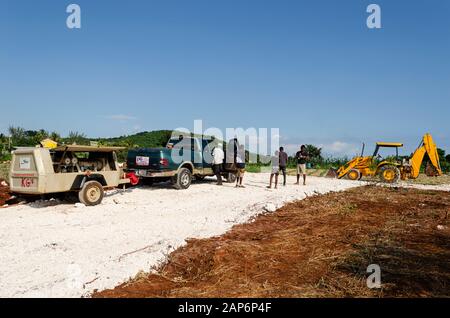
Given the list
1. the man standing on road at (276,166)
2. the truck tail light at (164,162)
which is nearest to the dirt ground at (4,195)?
the truck tail light at (164,162)

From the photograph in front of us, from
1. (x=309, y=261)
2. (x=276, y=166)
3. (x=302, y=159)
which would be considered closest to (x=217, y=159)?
(x=276, y=166)

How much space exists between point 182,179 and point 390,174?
1293 cm

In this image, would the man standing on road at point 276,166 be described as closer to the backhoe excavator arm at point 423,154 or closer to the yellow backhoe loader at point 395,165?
the yellow backhoe loader at point 395,165

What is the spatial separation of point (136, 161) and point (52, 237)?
7.08m

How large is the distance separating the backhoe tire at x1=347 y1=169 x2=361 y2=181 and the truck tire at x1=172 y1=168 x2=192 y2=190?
491 inches

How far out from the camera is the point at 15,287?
4398mm

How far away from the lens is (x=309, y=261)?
550cm

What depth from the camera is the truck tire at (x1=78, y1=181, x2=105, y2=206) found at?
33.1ft

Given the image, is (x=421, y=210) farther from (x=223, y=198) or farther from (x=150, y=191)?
(x=150, y=191)

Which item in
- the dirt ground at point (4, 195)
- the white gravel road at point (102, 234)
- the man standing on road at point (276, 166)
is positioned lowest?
the white gravel road at point (102, 234)

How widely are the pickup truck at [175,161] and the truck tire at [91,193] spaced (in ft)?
9.46

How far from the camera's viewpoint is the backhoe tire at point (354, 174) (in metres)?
22.2

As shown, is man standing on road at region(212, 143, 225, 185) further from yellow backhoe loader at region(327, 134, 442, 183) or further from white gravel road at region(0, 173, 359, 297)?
yellow backhoe loader at region(327, 134, 442, 183)
